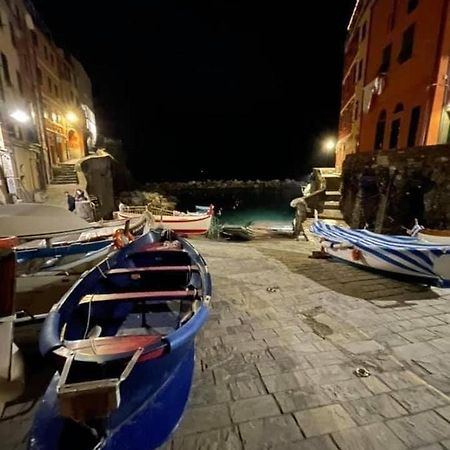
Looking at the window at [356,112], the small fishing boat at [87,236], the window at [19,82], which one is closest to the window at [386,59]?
the window at [356,112]

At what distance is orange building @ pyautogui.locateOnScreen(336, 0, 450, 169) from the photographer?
11.1 metres

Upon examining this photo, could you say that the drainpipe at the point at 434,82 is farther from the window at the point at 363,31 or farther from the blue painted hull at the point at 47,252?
the blue painted hull at the point at 47,252

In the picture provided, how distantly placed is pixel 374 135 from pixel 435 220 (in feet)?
28.2

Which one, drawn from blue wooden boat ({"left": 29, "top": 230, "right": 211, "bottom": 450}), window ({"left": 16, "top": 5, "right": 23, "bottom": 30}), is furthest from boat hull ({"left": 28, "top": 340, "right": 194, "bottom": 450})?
window ({"left": 16, "top": 5, "right": 23, "bottom": 30})

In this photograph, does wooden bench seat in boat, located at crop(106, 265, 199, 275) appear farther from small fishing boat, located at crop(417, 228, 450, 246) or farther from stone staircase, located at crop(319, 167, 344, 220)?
stone staircase, located at crop(319, 167, 344, 220)

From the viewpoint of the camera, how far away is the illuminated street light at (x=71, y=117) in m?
27.6

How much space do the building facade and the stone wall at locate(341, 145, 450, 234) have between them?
55.1ft

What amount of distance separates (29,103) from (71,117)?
11.5 metres

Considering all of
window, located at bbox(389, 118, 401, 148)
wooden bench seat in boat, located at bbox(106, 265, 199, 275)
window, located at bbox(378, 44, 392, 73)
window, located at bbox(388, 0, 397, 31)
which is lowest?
wooden bench seat in boat, located at bbox(106, 265, 199, 275)

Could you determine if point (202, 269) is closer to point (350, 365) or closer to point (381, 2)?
point (350, 365)

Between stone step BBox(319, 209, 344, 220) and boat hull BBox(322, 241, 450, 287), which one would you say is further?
stone step BBox(319, 209, 344, 220)

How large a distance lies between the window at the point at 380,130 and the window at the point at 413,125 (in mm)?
2667

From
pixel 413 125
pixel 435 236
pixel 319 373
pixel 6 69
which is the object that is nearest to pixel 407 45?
pixel 413 125

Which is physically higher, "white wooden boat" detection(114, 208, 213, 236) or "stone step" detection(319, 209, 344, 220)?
"stone step" detection(319, 209, 344, 220)
